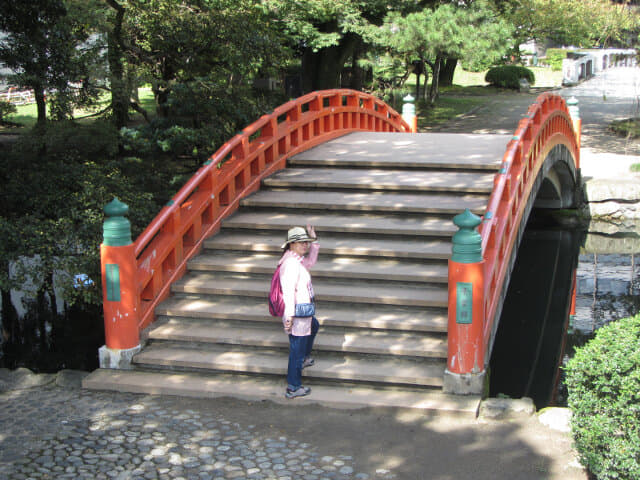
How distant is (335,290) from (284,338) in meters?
0.83

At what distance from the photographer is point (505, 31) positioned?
57.6 ft

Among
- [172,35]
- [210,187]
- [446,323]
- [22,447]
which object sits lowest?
[22,447]

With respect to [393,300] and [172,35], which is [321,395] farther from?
[172,35]

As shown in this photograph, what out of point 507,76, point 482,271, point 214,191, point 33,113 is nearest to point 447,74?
point 507,76

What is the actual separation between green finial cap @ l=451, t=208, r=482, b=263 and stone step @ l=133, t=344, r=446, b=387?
109cm

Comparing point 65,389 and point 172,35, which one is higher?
point 172,35

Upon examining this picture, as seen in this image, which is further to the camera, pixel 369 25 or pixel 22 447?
pixel 369 25

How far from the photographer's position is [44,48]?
1030 centimetres

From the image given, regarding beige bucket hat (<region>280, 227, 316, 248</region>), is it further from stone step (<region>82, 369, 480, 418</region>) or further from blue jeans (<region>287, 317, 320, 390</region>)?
stone step (<region>82, 369, 480, 418</region>)

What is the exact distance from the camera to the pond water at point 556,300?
10273 mm

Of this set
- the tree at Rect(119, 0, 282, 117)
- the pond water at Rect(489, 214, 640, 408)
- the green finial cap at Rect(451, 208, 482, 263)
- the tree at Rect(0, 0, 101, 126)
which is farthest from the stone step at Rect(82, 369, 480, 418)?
the tree at Rect(119, 0, 282, 117)

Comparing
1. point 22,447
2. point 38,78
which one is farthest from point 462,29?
point 22,447

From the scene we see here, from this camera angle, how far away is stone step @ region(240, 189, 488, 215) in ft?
29.3

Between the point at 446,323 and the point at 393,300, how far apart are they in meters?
0.60
